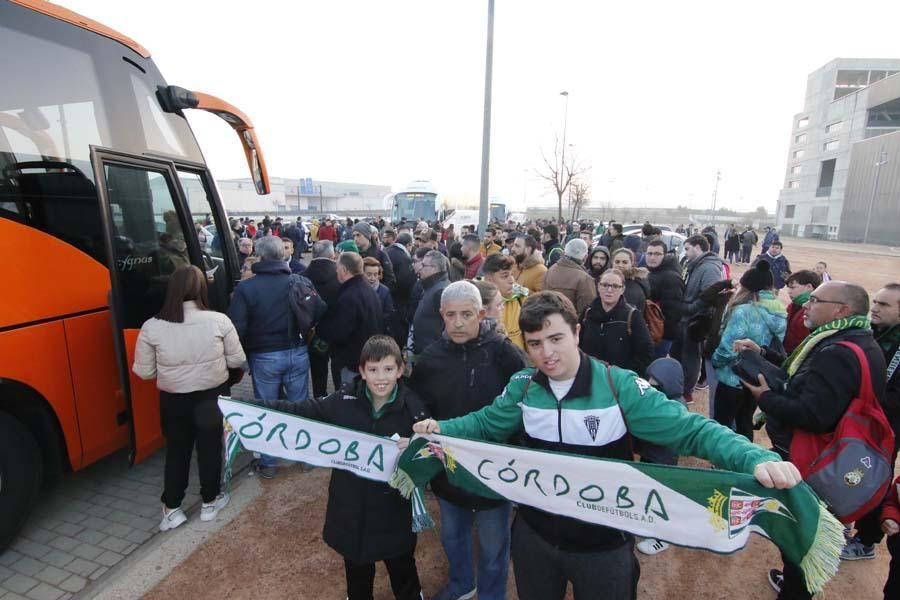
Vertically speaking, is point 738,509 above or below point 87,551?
above

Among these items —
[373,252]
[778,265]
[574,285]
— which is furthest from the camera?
[778,265]

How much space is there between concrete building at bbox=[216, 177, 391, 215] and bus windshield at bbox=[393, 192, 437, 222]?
35.1 metres

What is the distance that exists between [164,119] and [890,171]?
61.0 m

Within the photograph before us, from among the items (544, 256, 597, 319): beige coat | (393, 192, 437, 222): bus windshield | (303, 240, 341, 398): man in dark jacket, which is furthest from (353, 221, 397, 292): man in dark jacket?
(393, 192, 437, 222): bus windshield

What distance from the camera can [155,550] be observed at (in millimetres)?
3508

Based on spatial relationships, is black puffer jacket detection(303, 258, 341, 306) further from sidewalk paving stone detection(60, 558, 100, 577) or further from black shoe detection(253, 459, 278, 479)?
sidewalk paving stone detection(60, 558, 100, 577)

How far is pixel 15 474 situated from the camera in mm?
3393

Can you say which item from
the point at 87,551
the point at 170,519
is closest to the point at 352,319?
the point at 170,519

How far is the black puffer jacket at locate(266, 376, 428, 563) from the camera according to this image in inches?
101

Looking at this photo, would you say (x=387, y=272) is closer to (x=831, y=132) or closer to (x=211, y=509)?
(x=211, y=509)

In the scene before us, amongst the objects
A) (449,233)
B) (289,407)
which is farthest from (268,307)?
(449,233)

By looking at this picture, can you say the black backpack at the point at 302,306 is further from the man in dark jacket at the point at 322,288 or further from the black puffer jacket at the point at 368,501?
the black puffer jacket at the point at 368,501

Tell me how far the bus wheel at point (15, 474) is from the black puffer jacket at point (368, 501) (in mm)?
2386

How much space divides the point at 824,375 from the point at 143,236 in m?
5.13
